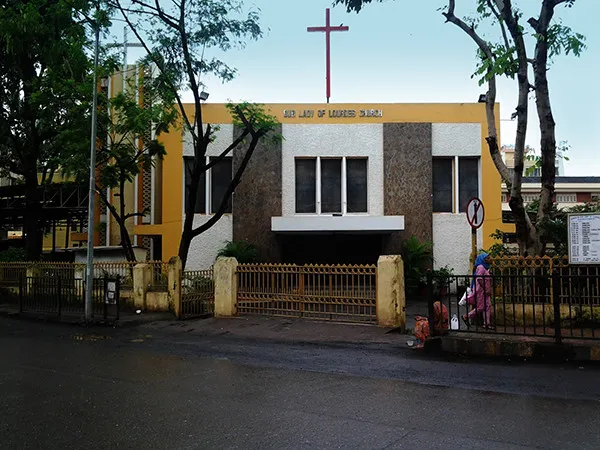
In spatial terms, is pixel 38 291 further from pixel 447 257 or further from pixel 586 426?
pixel 586 426

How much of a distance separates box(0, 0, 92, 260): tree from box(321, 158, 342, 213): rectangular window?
8.29 m

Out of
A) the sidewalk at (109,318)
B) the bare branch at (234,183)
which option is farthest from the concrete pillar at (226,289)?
the bare branch at (234,183)

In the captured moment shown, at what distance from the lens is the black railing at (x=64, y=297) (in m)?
14.0

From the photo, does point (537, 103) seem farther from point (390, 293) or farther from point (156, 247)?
point (156, 247)

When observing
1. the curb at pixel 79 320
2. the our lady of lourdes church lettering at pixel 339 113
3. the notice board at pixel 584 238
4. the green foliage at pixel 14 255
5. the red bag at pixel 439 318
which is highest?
the our lady of lourdes church lettering at pixel 339 113

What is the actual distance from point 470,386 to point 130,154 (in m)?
14.8

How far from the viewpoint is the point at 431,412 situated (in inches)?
230

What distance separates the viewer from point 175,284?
14.6 metres

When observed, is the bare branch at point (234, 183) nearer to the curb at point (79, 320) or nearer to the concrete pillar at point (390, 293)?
the curb at point (79, 320)

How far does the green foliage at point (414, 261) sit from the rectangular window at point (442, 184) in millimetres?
1691

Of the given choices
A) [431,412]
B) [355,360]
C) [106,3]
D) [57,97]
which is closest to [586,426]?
[431,412]

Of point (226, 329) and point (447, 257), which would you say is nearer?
point (226, 329)

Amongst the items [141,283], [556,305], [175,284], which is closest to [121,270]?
[141,283]

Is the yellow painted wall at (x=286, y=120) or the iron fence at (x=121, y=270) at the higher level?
the yellow painted wall at (x=286, y=120)
